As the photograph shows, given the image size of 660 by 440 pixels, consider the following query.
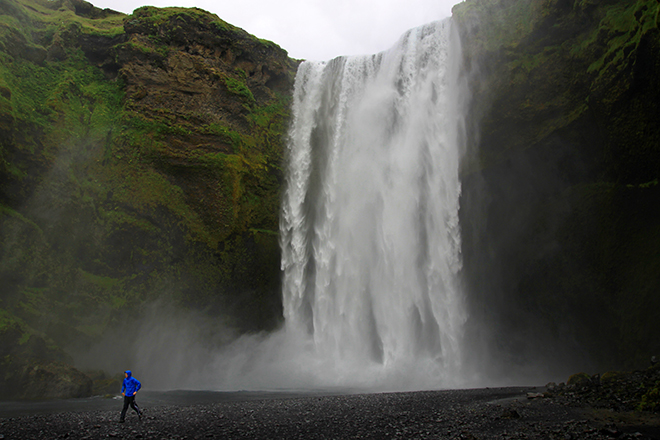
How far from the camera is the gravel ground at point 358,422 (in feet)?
22.7

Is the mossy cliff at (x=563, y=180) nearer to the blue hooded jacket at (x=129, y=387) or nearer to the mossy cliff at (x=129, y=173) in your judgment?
the mossy cliff at (x=129, y=173)

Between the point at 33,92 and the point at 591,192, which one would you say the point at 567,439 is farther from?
the point at 33,92

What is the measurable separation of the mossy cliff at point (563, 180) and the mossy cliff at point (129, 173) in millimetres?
11958

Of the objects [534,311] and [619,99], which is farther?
[534,311]

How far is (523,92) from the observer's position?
17.9 meters

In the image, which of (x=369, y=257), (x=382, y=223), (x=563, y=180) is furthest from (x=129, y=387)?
(x=563, y=180)

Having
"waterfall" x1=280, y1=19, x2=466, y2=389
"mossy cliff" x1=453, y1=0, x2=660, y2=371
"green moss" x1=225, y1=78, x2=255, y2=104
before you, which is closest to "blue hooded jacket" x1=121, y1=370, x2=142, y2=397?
"waterfall" x1=280, y1=19, x2=466, y2=389

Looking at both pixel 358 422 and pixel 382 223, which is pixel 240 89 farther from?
pixel 358 422

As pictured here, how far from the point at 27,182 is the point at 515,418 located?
20730mm

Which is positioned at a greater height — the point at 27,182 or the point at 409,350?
the point at 27,182

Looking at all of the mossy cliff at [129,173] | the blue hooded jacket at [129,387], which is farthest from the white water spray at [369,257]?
the blue hooded jacket at [129,387]

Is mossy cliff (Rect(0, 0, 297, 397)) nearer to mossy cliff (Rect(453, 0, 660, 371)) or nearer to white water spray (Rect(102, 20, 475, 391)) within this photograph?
white water spray (Rect(102, 20, 475, 391))

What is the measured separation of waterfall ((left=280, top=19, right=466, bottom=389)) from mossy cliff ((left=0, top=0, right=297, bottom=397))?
2108 mm

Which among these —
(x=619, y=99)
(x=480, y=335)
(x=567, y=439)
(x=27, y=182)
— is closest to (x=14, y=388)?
(x=27, y=182)
